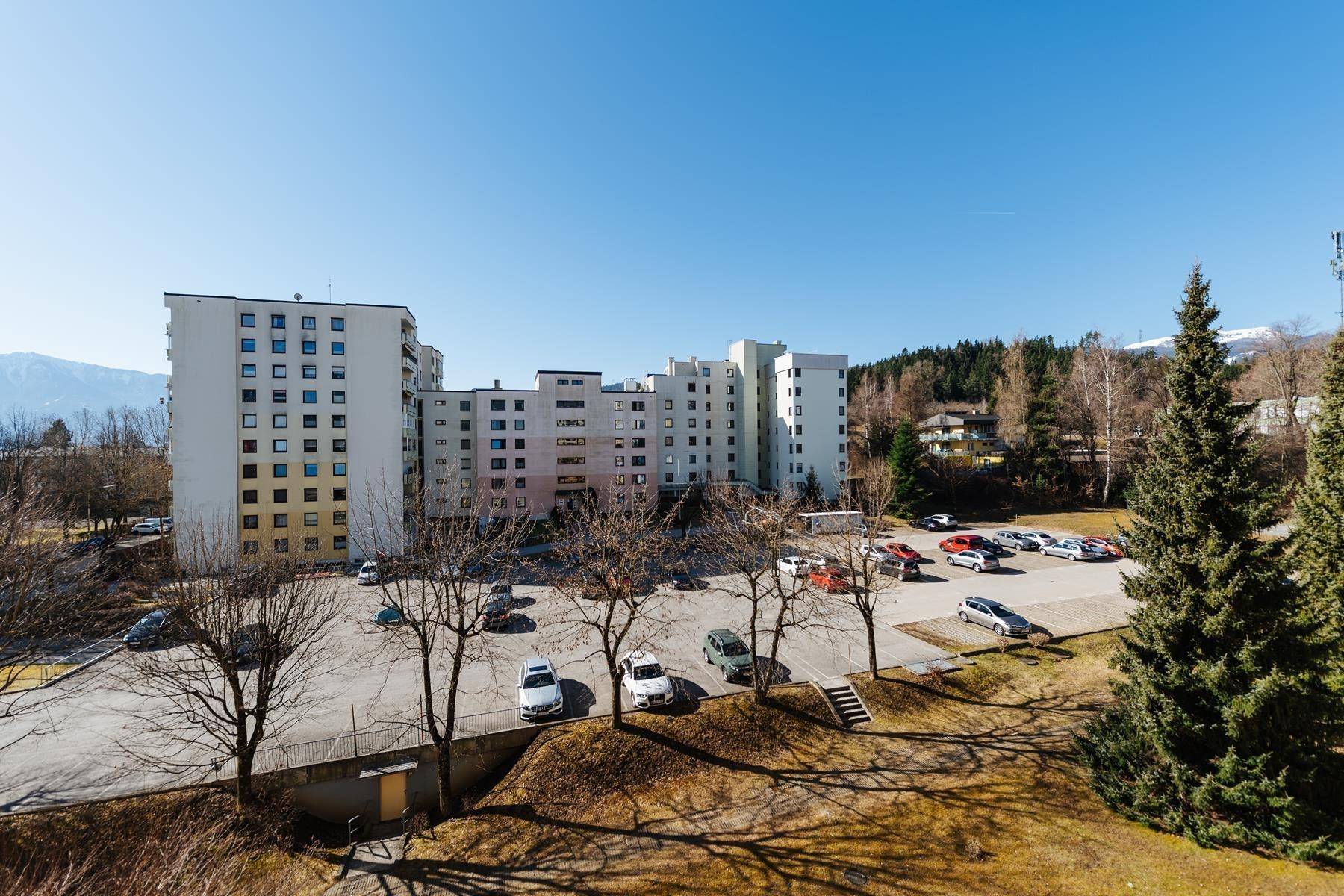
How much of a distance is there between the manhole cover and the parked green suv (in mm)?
8320

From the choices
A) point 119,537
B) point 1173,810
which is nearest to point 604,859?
point 1173,810

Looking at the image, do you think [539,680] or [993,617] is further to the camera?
[993,617]

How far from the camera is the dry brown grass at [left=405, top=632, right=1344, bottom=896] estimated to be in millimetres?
11602

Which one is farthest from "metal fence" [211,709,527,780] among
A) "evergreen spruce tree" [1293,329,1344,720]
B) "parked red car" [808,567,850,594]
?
"evergreen spruce tree" [1293,329,1344,720]

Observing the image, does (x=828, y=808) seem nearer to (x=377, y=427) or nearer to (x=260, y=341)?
(x=377, y=427)

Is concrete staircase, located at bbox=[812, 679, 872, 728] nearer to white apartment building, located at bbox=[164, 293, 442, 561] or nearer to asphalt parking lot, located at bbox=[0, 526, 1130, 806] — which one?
asphalt parking lot, located at bbox=[0, 526, 1130, 806]

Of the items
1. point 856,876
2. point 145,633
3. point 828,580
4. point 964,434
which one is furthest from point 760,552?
point 964,434

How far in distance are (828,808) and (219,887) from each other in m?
13.7

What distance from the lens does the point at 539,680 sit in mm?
19375

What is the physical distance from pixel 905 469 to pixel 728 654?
39666 millimetres

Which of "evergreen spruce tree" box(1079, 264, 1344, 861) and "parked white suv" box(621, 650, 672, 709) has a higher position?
"evergreen spruce tree" box(1079, 264, 1344, 861)

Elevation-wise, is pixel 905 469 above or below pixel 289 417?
below

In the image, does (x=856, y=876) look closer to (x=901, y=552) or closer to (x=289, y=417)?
(x=901, y=552)

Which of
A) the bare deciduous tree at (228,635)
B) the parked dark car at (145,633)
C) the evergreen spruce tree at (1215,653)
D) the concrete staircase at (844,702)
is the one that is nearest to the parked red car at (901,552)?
the concrete staircase at (844,702)
